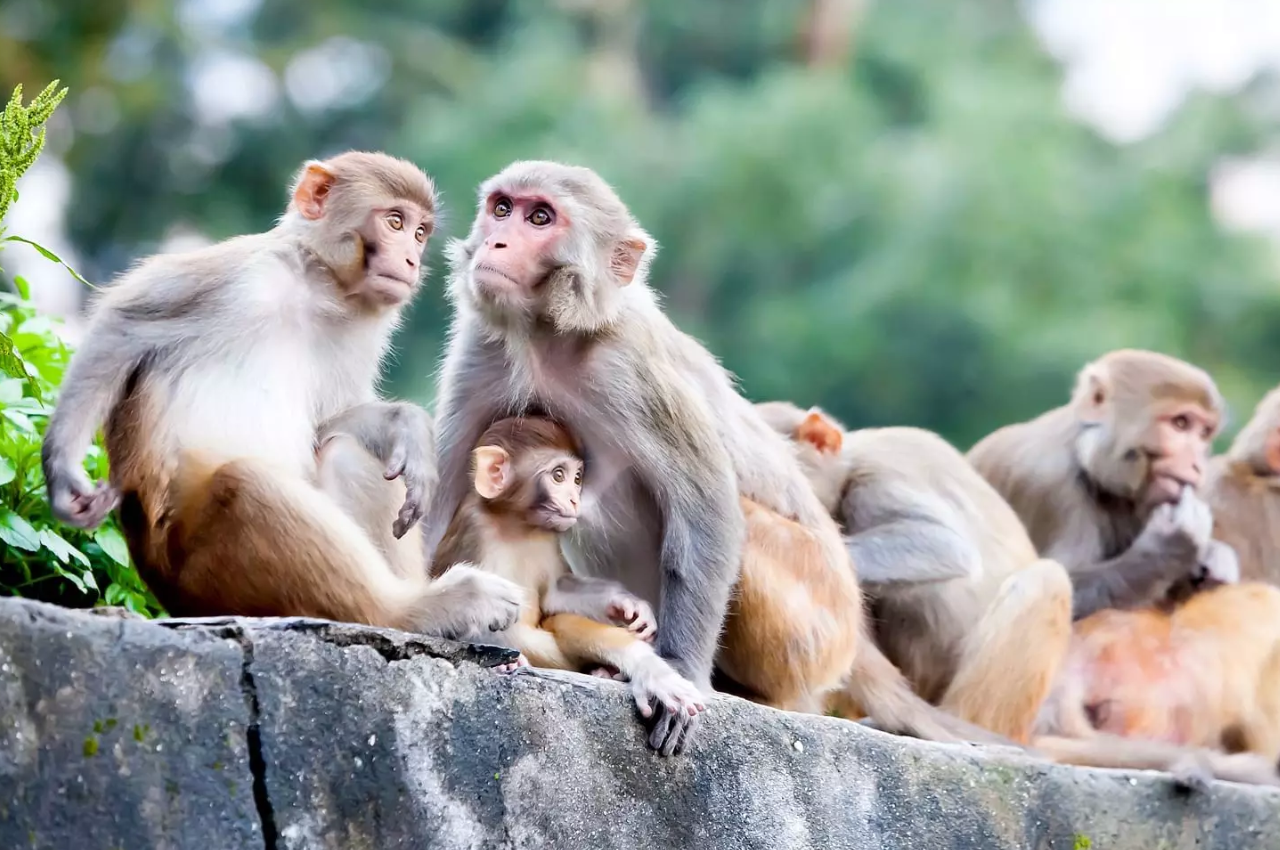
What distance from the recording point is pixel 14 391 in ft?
13.1

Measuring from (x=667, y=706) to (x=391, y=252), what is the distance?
52.9 inches

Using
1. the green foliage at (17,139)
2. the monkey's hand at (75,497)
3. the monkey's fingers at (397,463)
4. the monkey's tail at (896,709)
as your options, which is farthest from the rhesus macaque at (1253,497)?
the green foliage at (17,139)

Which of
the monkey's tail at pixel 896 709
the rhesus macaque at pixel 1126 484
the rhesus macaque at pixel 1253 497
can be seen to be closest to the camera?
the monkey's tail at pixel 896 709

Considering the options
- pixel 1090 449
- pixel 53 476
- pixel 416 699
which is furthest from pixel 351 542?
pixel 1090 449

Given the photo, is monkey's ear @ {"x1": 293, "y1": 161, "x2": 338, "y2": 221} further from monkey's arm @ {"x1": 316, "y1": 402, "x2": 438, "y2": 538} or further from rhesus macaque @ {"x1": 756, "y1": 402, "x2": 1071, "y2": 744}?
rhesus macaque @ {"x1": 756, "y1": 402, "x2": 1071, "y2": 744}

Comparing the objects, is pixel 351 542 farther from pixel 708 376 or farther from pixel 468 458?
pixel 708 376

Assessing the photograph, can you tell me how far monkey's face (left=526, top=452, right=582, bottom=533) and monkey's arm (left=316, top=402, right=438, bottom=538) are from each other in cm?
36

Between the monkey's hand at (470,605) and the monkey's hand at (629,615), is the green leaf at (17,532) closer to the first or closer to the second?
the monkey's hand at (470,605)

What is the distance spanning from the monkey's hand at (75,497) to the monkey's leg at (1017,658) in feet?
10.0

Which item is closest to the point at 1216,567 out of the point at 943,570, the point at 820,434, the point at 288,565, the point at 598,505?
the point at 943,570

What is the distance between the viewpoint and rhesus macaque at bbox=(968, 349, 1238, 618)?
570cm

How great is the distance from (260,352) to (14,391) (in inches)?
28.3

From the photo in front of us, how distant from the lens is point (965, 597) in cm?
561

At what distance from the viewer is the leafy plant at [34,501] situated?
3.59 metres
